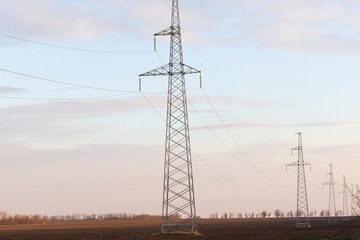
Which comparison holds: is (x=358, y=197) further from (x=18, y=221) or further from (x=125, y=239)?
(x=18, y=221)

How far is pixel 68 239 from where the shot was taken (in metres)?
65.1

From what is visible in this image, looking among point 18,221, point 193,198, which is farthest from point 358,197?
point 18,221

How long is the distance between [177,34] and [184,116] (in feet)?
28.0

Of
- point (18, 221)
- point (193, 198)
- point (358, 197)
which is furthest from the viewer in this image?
point (18, 221)

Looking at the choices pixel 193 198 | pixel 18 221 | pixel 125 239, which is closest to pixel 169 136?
pixel 193 198

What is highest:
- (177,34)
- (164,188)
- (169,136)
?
(177,34)

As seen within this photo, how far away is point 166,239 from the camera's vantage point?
185ft

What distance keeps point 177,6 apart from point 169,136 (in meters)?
12.8

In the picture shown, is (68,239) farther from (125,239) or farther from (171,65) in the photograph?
(171,65)

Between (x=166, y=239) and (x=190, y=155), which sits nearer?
(x=166, y=239)

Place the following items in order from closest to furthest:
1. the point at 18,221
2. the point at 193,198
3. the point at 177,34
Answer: the point at 193,198 < the point at 177,34 < the point at 18,221

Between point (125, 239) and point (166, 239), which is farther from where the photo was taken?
point (125, 239)

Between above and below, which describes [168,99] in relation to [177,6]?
below

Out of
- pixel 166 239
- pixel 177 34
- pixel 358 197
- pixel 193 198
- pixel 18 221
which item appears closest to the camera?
pixel 358 197
